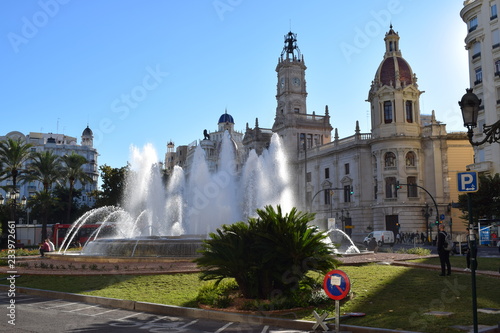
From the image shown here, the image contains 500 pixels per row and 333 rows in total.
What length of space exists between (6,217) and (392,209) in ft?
139

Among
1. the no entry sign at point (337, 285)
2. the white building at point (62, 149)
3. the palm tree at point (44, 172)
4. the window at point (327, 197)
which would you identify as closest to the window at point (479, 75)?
the window at point (327, 197)

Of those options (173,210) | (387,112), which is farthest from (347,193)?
(173,210)

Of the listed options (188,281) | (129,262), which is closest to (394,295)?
(188,281)

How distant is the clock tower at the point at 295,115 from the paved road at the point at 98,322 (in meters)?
61.1

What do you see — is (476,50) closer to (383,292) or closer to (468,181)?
(383,292)

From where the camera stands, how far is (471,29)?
42125 millimetres

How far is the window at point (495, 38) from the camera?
38906mm

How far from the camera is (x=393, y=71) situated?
5712 cm

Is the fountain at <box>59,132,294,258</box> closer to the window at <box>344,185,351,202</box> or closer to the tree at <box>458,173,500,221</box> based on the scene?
the window at <box>344,185,351,202</box>

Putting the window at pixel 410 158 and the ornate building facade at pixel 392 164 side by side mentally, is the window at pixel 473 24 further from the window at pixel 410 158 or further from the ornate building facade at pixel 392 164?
the window at pixel 410 158

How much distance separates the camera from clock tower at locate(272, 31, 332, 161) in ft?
240

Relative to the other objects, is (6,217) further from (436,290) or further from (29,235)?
(436,290)

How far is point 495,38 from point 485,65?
7.13 feet

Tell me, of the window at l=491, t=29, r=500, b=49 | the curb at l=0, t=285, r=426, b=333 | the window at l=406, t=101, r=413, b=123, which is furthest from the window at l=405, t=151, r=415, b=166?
the curb at l=0, t=285, r=426, b=333
